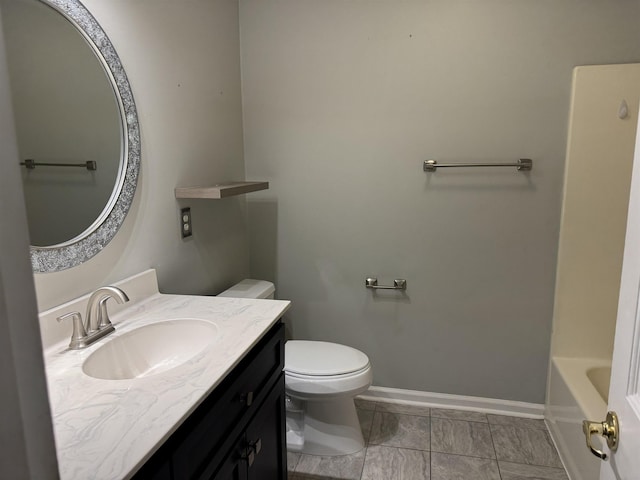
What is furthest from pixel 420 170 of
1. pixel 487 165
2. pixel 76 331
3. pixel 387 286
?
pixel 76 331

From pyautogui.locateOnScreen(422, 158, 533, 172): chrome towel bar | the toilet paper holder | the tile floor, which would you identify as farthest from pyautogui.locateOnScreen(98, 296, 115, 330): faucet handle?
pyautogui.locateOnScreen(422, 158, 533, 172): chrome towel bar

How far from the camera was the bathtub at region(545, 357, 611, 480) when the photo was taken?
1865mm

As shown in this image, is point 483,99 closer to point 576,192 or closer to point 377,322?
point 576,192

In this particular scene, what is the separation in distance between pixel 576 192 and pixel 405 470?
5.02ft

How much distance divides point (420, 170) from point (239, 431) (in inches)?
62.8

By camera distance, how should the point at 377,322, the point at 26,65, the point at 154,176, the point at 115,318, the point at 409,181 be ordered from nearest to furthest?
the point at 26,65
the point at 115,318
the point at 154,176
the point at 409,181
the point at 377,322

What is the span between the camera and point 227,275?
2424mm

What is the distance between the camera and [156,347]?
4.88ft

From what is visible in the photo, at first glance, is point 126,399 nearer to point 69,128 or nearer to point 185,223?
point 69,128

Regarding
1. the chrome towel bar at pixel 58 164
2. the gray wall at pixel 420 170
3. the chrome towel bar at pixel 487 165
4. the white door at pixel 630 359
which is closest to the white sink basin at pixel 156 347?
the chrome towel bar at pixel 58 164

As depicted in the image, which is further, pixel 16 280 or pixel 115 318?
pixel 115 318

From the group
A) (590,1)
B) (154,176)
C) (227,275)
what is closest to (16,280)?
(154,176)

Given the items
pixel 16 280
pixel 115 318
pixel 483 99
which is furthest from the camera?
pixel 483 99

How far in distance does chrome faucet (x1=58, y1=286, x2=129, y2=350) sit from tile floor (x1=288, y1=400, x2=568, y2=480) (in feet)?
3.84
